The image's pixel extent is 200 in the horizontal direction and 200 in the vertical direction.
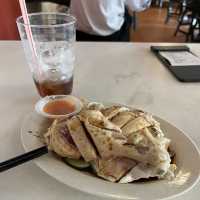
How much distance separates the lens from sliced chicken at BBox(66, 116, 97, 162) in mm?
427

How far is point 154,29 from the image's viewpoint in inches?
164

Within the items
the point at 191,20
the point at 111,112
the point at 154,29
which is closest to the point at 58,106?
the point at 111,112

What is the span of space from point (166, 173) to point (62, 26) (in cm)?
39

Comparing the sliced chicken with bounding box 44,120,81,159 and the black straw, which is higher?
the sliced chicken with bounding box 44,120,81,159

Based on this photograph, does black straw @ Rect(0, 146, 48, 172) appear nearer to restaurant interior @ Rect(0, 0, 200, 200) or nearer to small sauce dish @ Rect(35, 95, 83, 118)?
restaurant interior @ Rect(0, 0, 200, 200)

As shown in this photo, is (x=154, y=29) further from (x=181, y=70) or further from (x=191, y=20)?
(x=181, y=70)

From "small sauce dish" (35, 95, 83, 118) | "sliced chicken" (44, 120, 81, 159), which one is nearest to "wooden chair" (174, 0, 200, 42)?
"small sauce dish" (35, 95, 83, 118)

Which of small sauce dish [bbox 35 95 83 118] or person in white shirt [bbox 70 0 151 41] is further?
person in white shirt [bbox 70 0 151 41]

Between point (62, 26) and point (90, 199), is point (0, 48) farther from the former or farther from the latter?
point (90, 199)

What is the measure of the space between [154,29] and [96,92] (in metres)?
3.63

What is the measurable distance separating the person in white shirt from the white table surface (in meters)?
0.49

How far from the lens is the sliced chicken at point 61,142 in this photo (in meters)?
0.44

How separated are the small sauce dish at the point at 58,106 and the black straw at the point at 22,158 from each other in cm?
11

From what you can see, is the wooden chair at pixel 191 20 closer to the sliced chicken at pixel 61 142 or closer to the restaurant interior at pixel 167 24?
the restaurant interior at pixel 167 24
